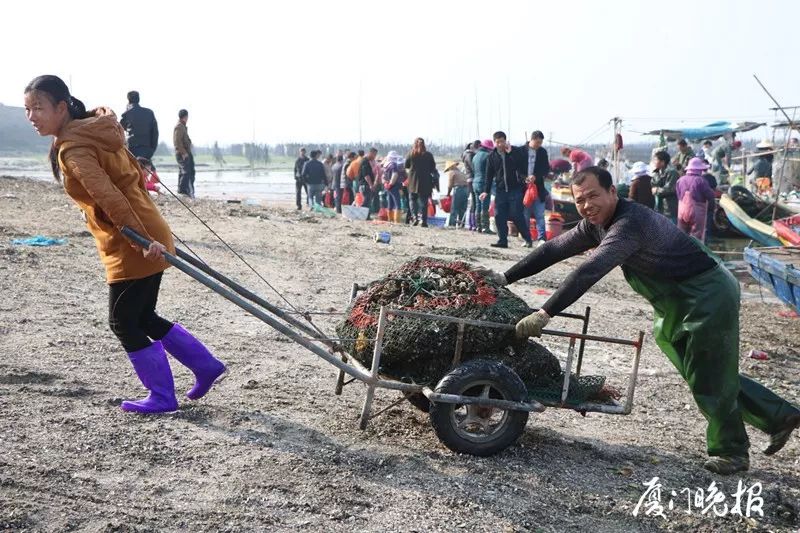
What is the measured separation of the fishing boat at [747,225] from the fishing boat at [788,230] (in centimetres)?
30

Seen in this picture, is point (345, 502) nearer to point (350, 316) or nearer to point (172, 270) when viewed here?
point (350, 316)

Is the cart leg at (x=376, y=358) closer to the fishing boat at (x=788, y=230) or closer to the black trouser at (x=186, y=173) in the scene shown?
the fishing boat at (x=788, y=230)

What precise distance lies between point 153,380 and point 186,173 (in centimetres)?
1423

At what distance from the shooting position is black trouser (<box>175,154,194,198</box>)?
18.2 m

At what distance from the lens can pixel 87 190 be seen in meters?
4.60

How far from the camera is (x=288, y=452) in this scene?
4.65m

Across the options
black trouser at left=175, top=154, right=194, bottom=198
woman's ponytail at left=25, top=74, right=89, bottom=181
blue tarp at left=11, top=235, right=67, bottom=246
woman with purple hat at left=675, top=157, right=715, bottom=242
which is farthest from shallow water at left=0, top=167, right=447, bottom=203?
woman's ponytail at left=25, top=74, right=89, bottom=181

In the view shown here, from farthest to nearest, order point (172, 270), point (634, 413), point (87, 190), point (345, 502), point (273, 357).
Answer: point (172, 270) < point (273, 357) < point (634, 413) < point (87, 190) < point (345, 502)

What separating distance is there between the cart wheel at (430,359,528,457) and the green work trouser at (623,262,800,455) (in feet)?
3.06

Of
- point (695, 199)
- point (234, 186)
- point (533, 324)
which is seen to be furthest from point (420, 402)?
point (234, 186)

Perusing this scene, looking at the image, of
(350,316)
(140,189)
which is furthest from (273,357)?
(140,189)

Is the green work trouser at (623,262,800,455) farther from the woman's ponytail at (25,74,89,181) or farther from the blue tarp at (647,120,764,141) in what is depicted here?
the blue tarp at (647,120,764,141)

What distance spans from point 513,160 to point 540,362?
9.06 metres

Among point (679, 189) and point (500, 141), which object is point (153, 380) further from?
point (679, 189)
